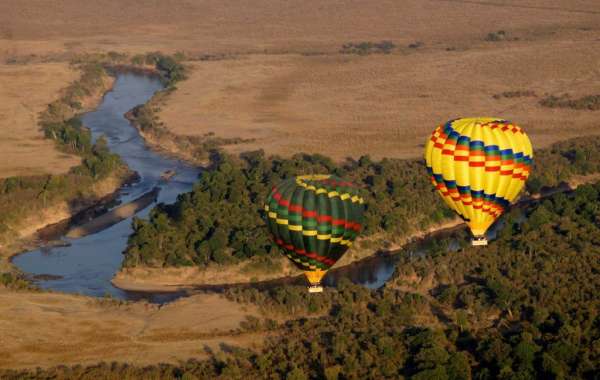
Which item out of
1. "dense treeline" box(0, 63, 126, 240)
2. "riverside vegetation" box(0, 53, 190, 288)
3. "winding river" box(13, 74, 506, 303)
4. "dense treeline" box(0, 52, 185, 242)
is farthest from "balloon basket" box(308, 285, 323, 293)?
"dense treeline" box(0, 63, 126, 240)

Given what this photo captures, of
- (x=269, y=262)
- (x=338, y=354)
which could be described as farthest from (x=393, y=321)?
(x=269, y=262)

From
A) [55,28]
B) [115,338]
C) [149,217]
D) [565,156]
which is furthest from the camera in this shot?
[55,28]

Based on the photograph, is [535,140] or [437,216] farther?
[535,140]

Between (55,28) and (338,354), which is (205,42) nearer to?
(55,28)

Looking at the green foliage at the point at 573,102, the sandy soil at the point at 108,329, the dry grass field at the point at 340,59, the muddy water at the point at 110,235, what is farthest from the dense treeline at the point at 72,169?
the green foliage at the point at 573,102

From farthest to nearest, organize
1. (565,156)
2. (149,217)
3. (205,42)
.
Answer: (205,42) < (565,156) < (149,217)

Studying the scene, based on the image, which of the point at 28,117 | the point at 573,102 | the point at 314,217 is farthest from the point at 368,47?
the point at 314,217

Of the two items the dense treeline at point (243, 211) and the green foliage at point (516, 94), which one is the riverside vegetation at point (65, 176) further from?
the green foliage at point (516, 94)
